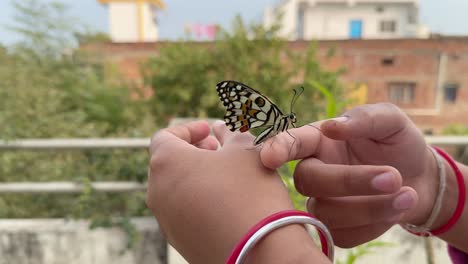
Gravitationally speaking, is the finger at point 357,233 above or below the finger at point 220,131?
below

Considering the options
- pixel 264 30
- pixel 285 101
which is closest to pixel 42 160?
pixel 285 101

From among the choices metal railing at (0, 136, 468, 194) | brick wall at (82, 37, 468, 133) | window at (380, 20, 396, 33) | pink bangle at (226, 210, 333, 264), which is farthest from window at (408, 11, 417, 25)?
pink bangle at (226, 210, 333, 264)

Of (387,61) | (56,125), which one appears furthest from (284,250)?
(387,61)

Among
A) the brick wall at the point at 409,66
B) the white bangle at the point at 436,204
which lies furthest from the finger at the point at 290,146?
the brick wall at the point at 409,66

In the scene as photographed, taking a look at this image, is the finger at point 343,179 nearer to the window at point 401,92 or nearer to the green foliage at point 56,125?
the green foliage at point 56,125

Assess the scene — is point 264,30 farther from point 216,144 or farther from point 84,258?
point 216,144

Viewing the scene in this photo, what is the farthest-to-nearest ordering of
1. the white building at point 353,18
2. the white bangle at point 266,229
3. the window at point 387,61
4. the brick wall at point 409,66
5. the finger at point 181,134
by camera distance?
the white building at point 353,18 < the window at point 387,61 < the brick wall at point 409,66 < the finger at point 181,134 < the white bangle at point 266,229

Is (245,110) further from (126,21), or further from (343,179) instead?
(126,21)

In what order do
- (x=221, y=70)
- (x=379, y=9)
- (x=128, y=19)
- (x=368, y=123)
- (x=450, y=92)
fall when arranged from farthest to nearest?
1. (x=379, y=9)
2. (x=128, y=19)
3. (x=450, y=92)
4. (x=221, y=70)
5. (x=368, y=123)
